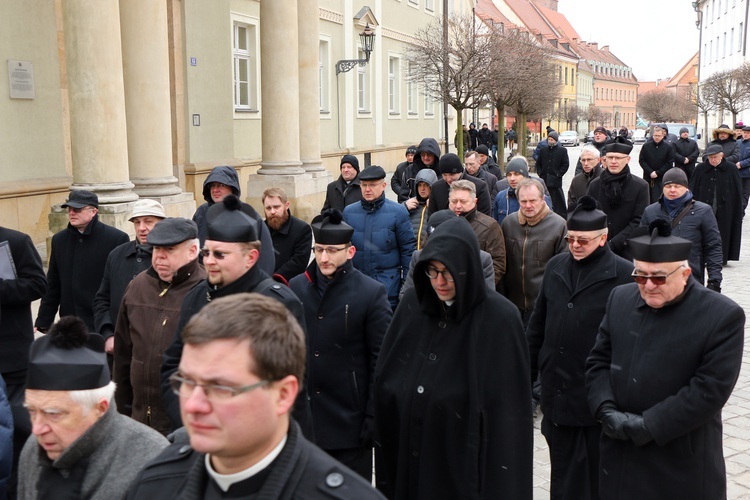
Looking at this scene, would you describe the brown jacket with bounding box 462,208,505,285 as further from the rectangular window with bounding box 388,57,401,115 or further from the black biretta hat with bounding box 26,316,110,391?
the rectangular window with bounding box 388,57,401,115

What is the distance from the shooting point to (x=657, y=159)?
50.4 feet

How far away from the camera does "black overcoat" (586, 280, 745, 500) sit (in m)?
3.99

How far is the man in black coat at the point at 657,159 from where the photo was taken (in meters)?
15.3

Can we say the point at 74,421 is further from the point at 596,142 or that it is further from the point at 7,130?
the point at 596,142

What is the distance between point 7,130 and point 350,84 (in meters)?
15.4

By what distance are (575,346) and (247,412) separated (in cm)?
351

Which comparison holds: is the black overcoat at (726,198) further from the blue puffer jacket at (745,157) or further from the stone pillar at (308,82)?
the stone pillar at (308,82)

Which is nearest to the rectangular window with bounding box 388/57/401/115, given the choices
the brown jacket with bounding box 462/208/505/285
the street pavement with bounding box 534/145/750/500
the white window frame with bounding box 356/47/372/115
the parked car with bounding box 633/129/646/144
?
the white window frame with bounding box 356/47/372/115

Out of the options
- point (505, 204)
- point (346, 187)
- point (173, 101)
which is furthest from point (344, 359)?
point (173, 101)

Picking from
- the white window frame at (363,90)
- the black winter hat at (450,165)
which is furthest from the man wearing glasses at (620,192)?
the white window frame at (363,90)

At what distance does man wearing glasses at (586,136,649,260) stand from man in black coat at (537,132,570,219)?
681 cm

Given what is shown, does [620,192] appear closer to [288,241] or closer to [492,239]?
[492,239]

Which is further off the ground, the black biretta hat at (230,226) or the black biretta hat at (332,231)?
the black biretta hat at (230,226)

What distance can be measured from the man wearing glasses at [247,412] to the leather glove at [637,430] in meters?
2.30
